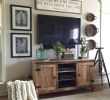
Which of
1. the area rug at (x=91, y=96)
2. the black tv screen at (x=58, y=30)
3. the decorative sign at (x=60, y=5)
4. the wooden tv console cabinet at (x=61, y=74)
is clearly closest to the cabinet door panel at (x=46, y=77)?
the wooden tv console cabinet at (x=61, y=74)

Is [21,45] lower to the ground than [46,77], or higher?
higher

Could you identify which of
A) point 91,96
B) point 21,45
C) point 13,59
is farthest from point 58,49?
point 91,96

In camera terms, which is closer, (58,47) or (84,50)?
(58,47)

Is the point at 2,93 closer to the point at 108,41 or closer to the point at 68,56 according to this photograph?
the point at 68,56

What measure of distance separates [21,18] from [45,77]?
4.89ft

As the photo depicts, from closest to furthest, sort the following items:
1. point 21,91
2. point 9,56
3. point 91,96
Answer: point 21,91
point 91,96
point 9,56

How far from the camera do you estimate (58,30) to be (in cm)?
527

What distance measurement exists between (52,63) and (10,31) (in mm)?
1205

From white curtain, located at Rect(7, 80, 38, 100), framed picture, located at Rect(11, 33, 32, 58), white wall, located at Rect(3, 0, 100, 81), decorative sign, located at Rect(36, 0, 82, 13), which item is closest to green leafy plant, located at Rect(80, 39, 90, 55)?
decorative sign, located at Rect(36, 0, 82, 13)

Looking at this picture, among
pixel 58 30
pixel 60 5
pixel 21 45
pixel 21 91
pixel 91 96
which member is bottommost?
pixel 91 96

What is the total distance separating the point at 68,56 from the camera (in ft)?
16.9

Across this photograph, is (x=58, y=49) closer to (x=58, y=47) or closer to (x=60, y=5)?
(x=58, y=47)

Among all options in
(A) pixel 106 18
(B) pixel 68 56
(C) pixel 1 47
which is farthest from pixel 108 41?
(C) pixel 1 47

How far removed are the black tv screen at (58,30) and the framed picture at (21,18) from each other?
24 centimetres
